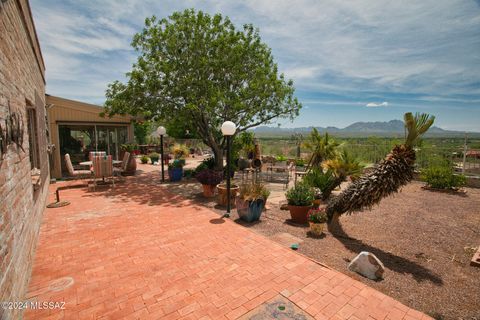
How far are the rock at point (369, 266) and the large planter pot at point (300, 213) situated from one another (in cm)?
213

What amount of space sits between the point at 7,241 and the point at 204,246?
9.22 ft

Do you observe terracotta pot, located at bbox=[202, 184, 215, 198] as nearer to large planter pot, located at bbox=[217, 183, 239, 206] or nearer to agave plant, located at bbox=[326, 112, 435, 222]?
large planter pot, located at bbox=[217, 183, 239, 206]

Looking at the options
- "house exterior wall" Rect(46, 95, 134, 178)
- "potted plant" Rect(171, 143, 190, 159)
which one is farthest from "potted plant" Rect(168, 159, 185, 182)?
"potted plant" Rect(171, 143, 190, 159)

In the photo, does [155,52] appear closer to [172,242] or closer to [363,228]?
[172,242]

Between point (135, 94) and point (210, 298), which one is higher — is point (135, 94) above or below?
above

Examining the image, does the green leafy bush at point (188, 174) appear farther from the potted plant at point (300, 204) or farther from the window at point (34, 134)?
the potted plant at point (300, 204)

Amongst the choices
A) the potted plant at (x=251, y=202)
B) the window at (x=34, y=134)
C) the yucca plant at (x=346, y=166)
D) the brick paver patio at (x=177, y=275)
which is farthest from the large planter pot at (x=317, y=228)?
the window at (x=34, y=134)

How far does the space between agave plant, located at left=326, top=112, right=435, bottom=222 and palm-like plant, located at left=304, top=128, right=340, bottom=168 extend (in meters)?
4.95

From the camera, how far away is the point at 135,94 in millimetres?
10094

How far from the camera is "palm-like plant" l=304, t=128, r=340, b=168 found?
9711mm

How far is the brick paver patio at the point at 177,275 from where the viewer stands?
2695mm

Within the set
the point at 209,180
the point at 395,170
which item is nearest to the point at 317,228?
the point at 395,170

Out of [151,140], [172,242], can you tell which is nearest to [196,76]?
[172,242]

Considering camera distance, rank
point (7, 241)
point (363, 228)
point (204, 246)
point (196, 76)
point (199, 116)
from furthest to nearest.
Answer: point (199, 116), point (196, 76), point (363, 228), point (204, 246), point (7, 241)
